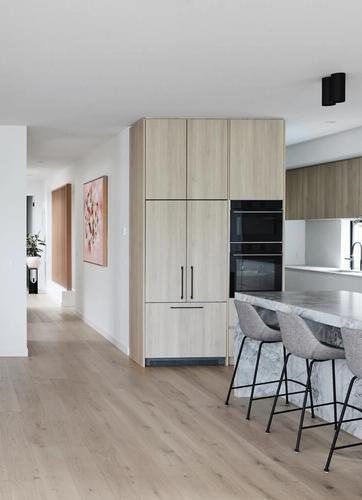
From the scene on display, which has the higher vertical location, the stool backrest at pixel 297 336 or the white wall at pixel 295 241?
the white wall at pixel 295 241

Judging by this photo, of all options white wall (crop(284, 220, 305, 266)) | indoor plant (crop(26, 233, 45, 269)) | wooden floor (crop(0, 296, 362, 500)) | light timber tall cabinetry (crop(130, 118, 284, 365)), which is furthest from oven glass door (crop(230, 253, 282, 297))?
indoor plant (crop(26, 233, 45, 269))

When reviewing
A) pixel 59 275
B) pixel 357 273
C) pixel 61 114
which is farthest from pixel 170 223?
pixel 59 275

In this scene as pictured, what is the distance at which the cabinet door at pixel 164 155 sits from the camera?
7465 mm

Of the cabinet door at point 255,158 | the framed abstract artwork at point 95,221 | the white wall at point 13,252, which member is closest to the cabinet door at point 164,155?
the cabinet door at point 255,158

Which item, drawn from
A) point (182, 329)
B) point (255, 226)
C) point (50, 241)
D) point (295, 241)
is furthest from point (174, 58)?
point (50, 241)

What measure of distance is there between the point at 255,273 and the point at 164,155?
62.1 inches

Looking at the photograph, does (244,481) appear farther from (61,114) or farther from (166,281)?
(61,114)

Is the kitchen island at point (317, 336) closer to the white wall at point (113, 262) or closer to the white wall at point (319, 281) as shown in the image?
the white wall at point (113, 262)

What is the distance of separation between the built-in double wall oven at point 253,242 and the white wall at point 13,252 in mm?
2408

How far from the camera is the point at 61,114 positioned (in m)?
7.13

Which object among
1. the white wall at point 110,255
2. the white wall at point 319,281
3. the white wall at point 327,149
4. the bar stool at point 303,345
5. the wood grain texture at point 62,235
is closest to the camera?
the bar stool at point 303,345

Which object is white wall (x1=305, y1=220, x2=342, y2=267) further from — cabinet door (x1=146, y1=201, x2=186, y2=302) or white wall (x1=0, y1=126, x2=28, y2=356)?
white wall (x1=0, y1=126, x2=28, y2=356)

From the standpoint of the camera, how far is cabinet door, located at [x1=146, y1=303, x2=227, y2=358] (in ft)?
24.7

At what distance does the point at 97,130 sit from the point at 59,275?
19.5 ft
